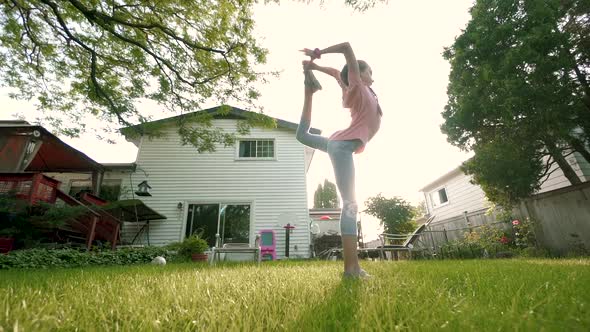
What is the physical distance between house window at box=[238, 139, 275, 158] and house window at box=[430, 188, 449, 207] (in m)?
12.6

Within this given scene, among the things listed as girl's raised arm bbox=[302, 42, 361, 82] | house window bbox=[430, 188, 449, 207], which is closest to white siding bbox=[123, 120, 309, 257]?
girl's raised arm bbox=[302, 42, 361, 82]

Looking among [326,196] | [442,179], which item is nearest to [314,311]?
[442,179]

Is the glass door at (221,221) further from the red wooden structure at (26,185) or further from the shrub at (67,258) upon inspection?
the red wooden structure at (26,185)

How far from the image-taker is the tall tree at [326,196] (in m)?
37.7

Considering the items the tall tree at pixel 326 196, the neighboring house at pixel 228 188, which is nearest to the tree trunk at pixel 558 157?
the neighboring house at pixel 228 188

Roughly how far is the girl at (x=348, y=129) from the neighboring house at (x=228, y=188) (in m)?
8.79

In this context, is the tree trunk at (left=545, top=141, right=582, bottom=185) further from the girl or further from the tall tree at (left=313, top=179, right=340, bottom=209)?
the tall tree at (left=313, top=179, right=340, bottom=209)

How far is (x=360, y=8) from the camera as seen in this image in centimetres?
425

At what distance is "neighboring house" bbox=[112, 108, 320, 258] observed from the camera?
10883 mm

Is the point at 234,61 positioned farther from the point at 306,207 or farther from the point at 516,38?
the point at 516,38

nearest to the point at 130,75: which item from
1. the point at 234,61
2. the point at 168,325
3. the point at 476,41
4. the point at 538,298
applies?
the point at 234,61

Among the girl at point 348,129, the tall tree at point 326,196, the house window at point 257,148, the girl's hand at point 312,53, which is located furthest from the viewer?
the tall tree at point 326,196

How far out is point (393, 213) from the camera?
18641 mm

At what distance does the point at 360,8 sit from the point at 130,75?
6921mm
